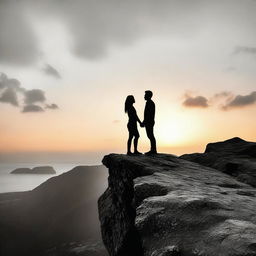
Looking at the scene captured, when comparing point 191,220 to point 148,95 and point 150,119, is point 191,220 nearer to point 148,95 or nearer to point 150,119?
point 150,119

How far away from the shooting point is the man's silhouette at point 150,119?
1694cm

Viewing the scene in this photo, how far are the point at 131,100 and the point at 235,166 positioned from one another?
828 cm

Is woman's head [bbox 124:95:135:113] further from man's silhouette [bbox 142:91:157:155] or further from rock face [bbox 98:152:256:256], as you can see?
rock face [bbox 98:152:256:256]

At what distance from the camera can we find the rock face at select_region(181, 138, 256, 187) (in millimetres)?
15703

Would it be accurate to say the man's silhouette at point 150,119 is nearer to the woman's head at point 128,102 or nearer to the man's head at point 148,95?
the man's head at point 148,95

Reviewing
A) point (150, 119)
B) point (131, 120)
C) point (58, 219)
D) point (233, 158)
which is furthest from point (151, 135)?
point (58, 219)

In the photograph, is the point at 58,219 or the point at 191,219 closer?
the point at 191,219

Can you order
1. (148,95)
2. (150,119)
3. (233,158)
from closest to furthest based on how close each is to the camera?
(148,95), (150,119), (233,158)

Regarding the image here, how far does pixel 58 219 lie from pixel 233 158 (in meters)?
115

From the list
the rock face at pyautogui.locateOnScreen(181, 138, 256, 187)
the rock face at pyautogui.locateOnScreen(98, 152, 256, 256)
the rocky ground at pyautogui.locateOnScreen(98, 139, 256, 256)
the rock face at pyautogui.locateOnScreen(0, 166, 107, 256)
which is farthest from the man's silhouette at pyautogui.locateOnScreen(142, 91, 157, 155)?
the rock face at pyautogui.locateOnScreen(0, 166, 107, 256)

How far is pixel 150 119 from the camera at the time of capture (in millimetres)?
17094

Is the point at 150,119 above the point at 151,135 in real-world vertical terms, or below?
above

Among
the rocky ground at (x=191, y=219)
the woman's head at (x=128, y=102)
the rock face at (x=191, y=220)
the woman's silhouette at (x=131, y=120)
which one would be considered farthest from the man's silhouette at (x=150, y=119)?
the rock face at (x=191, y=220)

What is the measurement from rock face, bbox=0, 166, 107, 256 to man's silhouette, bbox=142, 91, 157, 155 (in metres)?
75.4
